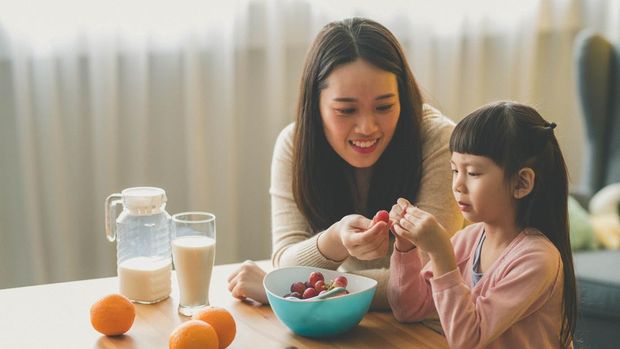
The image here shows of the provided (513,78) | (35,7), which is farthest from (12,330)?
(513,78)

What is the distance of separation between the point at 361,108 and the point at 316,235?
29cm

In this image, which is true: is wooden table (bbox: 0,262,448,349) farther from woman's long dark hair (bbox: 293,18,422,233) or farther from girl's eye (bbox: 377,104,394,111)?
girl's eye (bbox: 377,104,394,111)

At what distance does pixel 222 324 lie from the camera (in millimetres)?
1304

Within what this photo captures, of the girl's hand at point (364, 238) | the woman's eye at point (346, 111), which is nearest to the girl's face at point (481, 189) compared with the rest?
the girl's hand at point (364, 238)

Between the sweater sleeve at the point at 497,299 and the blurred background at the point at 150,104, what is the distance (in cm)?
169

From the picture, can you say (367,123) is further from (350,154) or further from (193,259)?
(193,259)

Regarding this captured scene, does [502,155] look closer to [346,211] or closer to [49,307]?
[346,211]

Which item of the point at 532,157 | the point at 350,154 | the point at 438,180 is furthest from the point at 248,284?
the point at 532,157

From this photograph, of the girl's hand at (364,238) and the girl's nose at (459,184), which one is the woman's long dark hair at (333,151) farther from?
the girl's nose at (459,184)

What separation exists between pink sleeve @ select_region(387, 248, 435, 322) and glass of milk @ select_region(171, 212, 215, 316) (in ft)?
1.14

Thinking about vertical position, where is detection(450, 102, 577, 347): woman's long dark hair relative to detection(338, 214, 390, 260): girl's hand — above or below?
above

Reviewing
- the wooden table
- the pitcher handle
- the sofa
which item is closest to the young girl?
the wooden table

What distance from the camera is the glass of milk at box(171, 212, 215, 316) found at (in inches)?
57.9

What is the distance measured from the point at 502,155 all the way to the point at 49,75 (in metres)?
1.78
